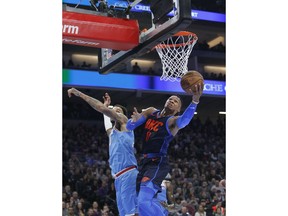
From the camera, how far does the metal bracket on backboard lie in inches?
160

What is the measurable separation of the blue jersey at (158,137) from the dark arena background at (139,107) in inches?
32.3

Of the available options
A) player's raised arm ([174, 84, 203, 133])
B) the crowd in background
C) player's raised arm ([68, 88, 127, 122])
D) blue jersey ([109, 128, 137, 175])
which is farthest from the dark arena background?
blue jersey ([109, 128, 137, 175])

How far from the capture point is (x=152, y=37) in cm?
464

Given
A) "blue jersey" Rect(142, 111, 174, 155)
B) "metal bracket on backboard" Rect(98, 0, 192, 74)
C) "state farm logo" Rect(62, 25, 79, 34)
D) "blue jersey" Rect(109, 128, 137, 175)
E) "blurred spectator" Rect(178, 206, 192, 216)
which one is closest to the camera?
"metal bracket on backboard" Rect(98, 0, 192, 74)

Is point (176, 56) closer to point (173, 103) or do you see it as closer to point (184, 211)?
point (173, 103)

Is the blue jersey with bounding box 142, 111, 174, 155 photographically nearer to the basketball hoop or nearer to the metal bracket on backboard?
the metal bracket on backboard

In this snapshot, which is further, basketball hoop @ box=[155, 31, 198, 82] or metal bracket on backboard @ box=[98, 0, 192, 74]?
basketball hoop @ box=[155, 31, 198, 82]

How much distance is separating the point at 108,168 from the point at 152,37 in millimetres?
11250

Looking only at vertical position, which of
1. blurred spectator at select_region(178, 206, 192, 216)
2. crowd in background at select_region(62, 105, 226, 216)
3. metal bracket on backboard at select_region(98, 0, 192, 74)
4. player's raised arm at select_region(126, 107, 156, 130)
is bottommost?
blurred spectator at select_region(178, 206, 192, 216)
